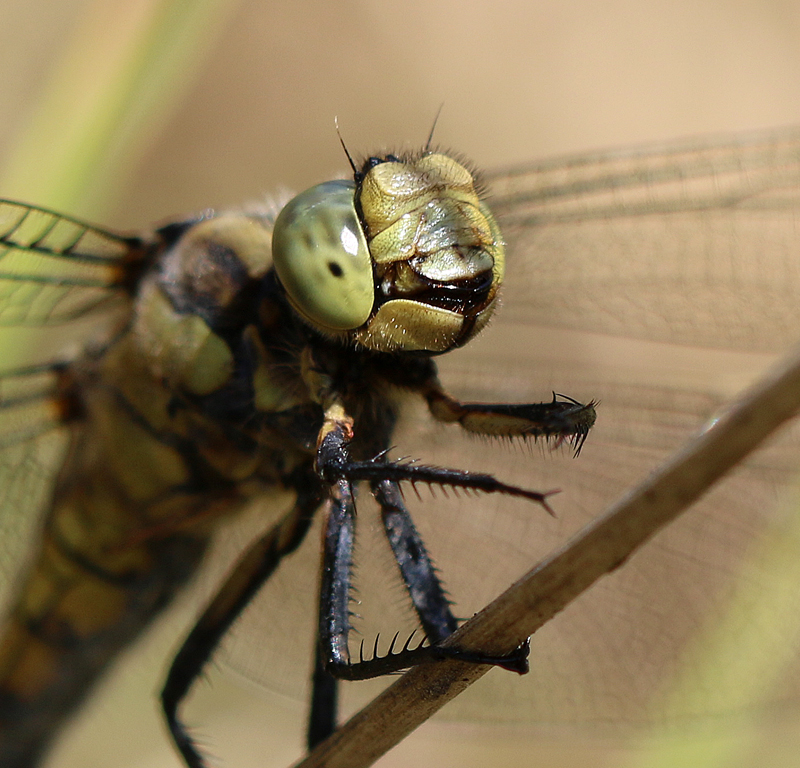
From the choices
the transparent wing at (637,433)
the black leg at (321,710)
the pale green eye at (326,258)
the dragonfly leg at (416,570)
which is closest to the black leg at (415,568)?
the dragonfly leg at (416,570)

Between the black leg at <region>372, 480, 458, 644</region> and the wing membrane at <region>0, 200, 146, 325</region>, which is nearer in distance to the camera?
the black leg at <region>372, 480, 458, 644</region>

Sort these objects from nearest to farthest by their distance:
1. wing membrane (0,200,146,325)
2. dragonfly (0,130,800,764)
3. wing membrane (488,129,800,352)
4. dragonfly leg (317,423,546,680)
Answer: dragonfly leg (317,423,546,680) < wing membrane (0,200,146,325) < dragonfly (0,130,800,764) < wing membrane (488,129,800,352)

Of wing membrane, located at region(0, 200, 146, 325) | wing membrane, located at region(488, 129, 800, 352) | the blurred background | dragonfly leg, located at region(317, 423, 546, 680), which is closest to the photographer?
dragonfly leg, located at region(317, 423, 546, 680)

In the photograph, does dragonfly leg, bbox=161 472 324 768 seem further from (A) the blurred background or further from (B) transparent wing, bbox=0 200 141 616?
(A) the blurred background

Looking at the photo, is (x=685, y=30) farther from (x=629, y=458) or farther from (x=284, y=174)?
(x=629, y=458)

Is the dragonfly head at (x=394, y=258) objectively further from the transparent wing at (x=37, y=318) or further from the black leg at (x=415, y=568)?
the transparent wing at (x=37, y=318)

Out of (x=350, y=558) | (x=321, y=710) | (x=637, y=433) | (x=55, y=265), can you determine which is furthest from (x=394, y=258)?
(x=321, y=710)

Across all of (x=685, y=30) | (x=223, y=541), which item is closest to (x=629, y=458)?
(x=223, y=541)

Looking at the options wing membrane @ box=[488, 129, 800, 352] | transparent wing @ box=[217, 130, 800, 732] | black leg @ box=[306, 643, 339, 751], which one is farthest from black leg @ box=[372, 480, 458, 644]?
wing membrane @ box=[488, 129, 800, 352]
